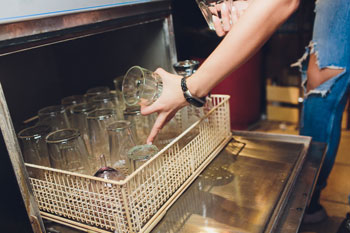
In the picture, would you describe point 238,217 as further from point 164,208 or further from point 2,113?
point 2,113

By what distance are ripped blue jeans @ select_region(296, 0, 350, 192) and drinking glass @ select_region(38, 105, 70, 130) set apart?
1047mm

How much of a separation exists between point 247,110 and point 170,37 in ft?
5.73

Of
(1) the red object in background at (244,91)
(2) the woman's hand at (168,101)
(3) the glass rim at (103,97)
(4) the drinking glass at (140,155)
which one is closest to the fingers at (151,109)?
(2) the woman's hand at (168,101)

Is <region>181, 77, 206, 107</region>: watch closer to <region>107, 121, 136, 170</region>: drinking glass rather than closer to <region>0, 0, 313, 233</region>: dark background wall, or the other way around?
<region>107, 121, 136, 170</region>: drinking glass

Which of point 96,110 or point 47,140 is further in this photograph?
point 96,110

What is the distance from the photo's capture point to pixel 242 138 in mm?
1324

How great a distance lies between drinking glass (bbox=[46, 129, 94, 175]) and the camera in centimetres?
96

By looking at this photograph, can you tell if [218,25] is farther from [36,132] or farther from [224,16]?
[36,132]

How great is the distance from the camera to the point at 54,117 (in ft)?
3.85

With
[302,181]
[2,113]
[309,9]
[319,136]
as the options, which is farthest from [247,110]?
[2,113]

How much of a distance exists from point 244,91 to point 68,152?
2046 millimetres

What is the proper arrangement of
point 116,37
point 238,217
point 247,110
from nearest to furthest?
1. point 238,217
2. point 116,37
3. point 247,110

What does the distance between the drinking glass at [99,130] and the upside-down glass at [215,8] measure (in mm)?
450

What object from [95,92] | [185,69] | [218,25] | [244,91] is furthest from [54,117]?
[244,91]
